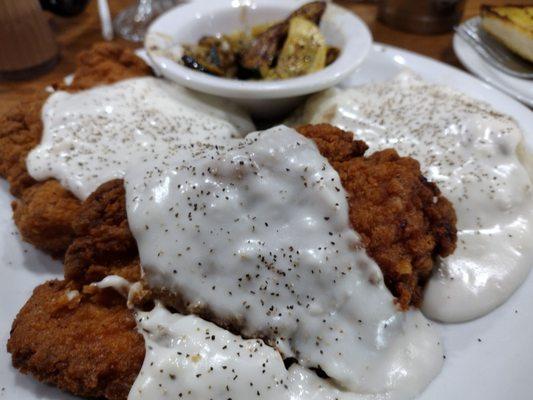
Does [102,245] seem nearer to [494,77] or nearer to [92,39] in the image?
[494,77]

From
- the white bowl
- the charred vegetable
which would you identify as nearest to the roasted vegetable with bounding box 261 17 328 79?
the charred vegetable

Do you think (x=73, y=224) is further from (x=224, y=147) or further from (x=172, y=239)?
(x=224, y=147)

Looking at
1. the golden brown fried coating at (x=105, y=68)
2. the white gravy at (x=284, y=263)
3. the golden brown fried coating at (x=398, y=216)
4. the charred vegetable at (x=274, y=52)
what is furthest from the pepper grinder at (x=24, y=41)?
the golden brown fried coating at (x=398, y=216)

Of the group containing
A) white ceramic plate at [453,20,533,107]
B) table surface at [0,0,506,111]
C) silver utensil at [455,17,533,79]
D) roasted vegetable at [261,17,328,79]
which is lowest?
table surface at [0,0,506,111]

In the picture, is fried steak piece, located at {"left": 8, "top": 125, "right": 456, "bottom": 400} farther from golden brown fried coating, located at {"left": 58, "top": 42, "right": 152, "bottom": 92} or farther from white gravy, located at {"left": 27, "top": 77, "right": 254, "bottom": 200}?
golden brown fried coating, located at {"left": 58, "top": 42, "right": 152, "bottom": 92}

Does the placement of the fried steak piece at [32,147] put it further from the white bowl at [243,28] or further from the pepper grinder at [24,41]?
the pepper grinder at [24,41]

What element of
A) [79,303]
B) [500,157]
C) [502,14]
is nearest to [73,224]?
[79,303]
